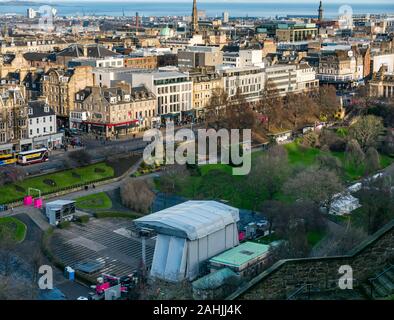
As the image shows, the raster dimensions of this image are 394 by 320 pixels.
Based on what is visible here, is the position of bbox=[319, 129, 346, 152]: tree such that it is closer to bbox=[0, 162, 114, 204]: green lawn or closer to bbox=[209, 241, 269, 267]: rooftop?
bbox=[0, 162, 114, 204]: green lawn

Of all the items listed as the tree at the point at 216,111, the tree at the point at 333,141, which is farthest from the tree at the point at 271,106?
the tree at the point at 333,141

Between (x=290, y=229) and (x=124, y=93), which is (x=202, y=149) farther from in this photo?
(x=290, y=229)

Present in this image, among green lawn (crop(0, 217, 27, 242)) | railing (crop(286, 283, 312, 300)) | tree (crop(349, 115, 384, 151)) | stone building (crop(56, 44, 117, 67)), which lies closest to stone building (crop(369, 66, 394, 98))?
tree (crop(349, 115, 384, 151))

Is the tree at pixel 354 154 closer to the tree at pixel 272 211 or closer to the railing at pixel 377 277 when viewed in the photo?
the tree at pixel 272 211

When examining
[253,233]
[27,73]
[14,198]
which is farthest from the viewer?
[27,73]

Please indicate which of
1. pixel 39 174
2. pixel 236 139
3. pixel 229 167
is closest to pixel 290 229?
pixel 229 167

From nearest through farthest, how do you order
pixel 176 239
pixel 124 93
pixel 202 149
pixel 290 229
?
1. pixel 176 239
2. pixel 290 229
3. pixel 202 149
4. pixel 124 93
